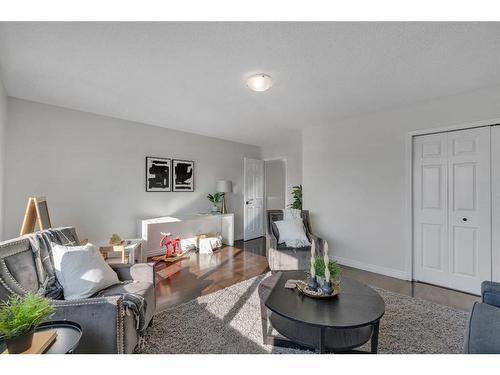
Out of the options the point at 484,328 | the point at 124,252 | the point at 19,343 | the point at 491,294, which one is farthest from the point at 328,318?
the point at 124,252

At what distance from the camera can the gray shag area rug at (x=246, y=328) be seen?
1.77 meters

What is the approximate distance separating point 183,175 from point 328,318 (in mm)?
3918

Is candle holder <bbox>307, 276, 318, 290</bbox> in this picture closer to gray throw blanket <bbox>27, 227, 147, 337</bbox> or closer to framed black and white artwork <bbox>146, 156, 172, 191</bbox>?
gray throw blanket <bbox>27, 227, 147, 337</bbox>

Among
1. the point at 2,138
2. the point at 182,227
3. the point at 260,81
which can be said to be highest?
the point at 260,81

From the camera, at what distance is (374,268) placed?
3.54 meters

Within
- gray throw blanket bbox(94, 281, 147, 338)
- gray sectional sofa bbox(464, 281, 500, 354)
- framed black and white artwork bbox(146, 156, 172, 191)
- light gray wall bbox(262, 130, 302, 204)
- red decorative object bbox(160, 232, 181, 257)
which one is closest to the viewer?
gray sectional sofa bbox(464, 281, 500, 354)

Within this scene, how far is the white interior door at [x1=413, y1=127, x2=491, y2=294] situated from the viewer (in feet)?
8.96

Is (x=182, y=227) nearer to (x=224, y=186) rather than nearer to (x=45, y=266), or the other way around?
(x=224, y=186)

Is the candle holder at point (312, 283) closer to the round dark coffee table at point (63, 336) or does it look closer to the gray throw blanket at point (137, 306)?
the gray throw blanket at point (137, 306)

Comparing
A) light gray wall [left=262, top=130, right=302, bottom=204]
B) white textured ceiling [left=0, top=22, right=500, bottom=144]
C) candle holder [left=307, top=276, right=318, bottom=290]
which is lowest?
candle holder [left=307, top=276, right=318, bottom=290]

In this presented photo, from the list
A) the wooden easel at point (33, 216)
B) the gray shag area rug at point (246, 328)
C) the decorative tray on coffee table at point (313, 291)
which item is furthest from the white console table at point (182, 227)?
the decorative tray on coffee table at point (313, 291)

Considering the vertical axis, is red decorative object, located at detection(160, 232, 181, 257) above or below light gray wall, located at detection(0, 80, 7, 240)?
below

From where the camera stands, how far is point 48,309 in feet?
3.46

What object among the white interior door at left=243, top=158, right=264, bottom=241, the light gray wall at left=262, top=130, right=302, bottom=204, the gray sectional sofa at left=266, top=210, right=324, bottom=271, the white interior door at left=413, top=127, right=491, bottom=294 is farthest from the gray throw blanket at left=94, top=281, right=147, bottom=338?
the light gray wall at left=262, top=130, right=302, bottom=204
